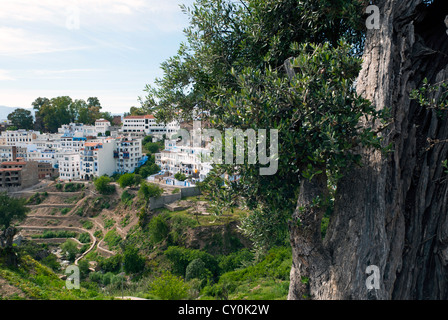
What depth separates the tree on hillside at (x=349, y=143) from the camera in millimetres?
5312

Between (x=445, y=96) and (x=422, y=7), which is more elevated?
(x=422, y=7)

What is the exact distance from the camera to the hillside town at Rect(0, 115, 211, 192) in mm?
53875

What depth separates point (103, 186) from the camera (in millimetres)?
52000

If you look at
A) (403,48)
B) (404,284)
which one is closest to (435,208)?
(404,284)

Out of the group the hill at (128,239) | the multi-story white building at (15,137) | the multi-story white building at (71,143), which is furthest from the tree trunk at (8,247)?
the multi-story white building at (15,137)

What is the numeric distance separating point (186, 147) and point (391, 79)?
48.1m

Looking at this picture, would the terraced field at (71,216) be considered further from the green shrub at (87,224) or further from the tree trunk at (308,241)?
the tree trunk at (308,241)

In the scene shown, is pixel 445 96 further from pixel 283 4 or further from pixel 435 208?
pixel 283 4

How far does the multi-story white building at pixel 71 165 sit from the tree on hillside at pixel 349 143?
193 ft

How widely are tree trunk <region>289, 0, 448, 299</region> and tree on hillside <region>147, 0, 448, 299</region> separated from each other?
0.02 meters

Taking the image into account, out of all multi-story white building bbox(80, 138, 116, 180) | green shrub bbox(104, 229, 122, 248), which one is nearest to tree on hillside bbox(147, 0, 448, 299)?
green shrub bbox(104, 229, 122, 248)

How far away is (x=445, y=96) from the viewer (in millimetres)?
6059

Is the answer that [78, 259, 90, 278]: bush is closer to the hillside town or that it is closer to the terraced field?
the terraced field

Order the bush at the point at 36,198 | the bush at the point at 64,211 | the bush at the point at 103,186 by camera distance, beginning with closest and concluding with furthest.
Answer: the bush at the point at 64,211
the bush at the point at 103,186
the bush at the point at 36,198
